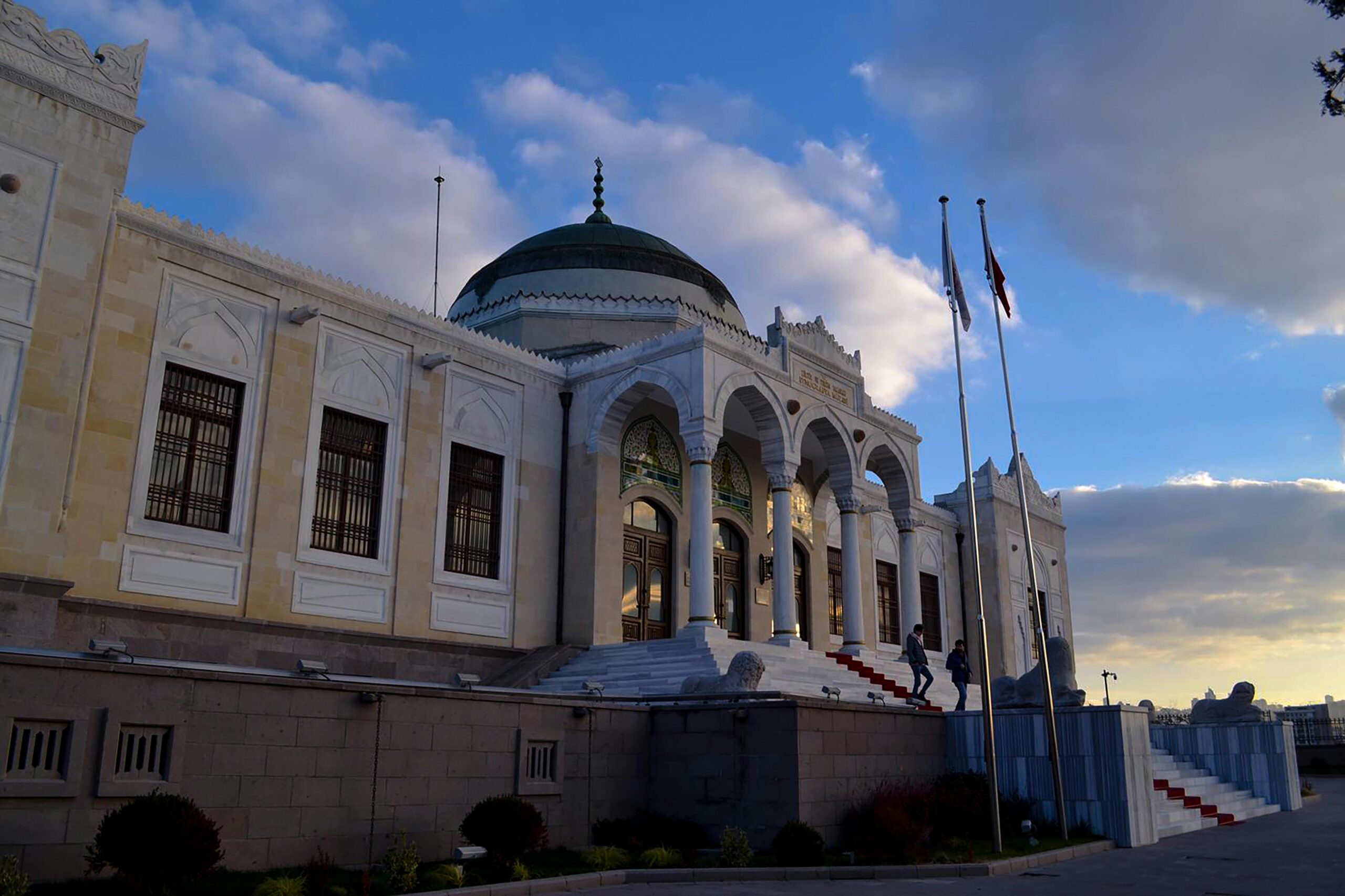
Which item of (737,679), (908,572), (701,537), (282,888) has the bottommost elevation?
(282,888)

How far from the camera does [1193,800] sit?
17.1 meters

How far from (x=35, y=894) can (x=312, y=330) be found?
34.3ft

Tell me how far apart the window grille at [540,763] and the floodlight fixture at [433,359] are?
8130 millimetres

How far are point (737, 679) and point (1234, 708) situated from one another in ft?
40.0

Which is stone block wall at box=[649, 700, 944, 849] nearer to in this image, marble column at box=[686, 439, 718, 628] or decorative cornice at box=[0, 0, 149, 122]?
marble column at box=[686, 439, 718, 628]

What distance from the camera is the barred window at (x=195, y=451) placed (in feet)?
49.7

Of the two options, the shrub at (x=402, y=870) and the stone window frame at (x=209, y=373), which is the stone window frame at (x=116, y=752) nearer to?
the shrub at (x=402, y=870)

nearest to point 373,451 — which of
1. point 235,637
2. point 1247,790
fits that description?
point 235,637

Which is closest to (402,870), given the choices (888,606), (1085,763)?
(1085,763)

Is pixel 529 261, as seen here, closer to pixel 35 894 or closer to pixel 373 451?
pixel 373 451

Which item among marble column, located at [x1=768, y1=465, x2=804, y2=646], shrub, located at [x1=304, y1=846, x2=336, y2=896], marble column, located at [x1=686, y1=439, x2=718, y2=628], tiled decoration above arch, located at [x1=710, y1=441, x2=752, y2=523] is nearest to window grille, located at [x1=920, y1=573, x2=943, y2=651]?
tiled decoration above arch, located at [x1=710, y1=441, x2=752, y2=523]

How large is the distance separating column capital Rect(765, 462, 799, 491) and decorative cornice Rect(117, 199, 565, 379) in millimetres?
4935

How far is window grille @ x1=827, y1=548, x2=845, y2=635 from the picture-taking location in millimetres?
27812

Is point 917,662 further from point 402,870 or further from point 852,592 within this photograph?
point 402,870
